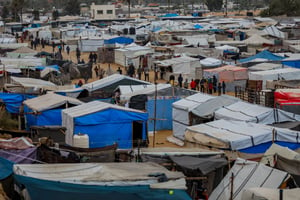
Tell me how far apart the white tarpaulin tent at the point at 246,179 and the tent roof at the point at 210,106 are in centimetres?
531

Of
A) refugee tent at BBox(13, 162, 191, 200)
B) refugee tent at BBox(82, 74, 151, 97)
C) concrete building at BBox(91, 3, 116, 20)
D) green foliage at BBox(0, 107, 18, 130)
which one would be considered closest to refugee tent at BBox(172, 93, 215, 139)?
refugee tent at BBox(82, 74, 151, 97)

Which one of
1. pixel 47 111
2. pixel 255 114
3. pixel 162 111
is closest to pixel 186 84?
pixel 162 111

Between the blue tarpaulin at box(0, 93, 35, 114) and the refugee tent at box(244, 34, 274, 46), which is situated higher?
the blue tarpaulin at box(0, 93, 35, 114)

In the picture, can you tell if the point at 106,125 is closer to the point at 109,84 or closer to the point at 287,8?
the point at 109,84

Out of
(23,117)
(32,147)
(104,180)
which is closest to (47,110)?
(23,117)

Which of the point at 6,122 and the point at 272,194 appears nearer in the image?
the point at 272,194

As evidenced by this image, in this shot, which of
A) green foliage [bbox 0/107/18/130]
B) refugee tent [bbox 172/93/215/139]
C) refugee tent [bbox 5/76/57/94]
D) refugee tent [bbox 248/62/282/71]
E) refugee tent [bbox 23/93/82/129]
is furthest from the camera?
refugee tent [bbox 248/62/282/71]

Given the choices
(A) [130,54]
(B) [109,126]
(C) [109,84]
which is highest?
(B) [109,126]

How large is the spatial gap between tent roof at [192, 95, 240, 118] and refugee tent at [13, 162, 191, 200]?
22.4 feet

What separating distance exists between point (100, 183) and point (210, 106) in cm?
785

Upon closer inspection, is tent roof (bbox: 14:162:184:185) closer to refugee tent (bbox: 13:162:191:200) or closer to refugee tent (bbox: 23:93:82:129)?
refugee tent (bbox: 13:162:191:200)

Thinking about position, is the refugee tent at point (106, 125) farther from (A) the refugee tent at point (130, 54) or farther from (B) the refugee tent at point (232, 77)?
(A) the refugee tent at point (130, 54)

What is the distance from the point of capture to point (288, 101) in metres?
16.5

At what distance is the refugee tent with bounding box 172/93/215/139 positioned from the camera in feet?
54.8
